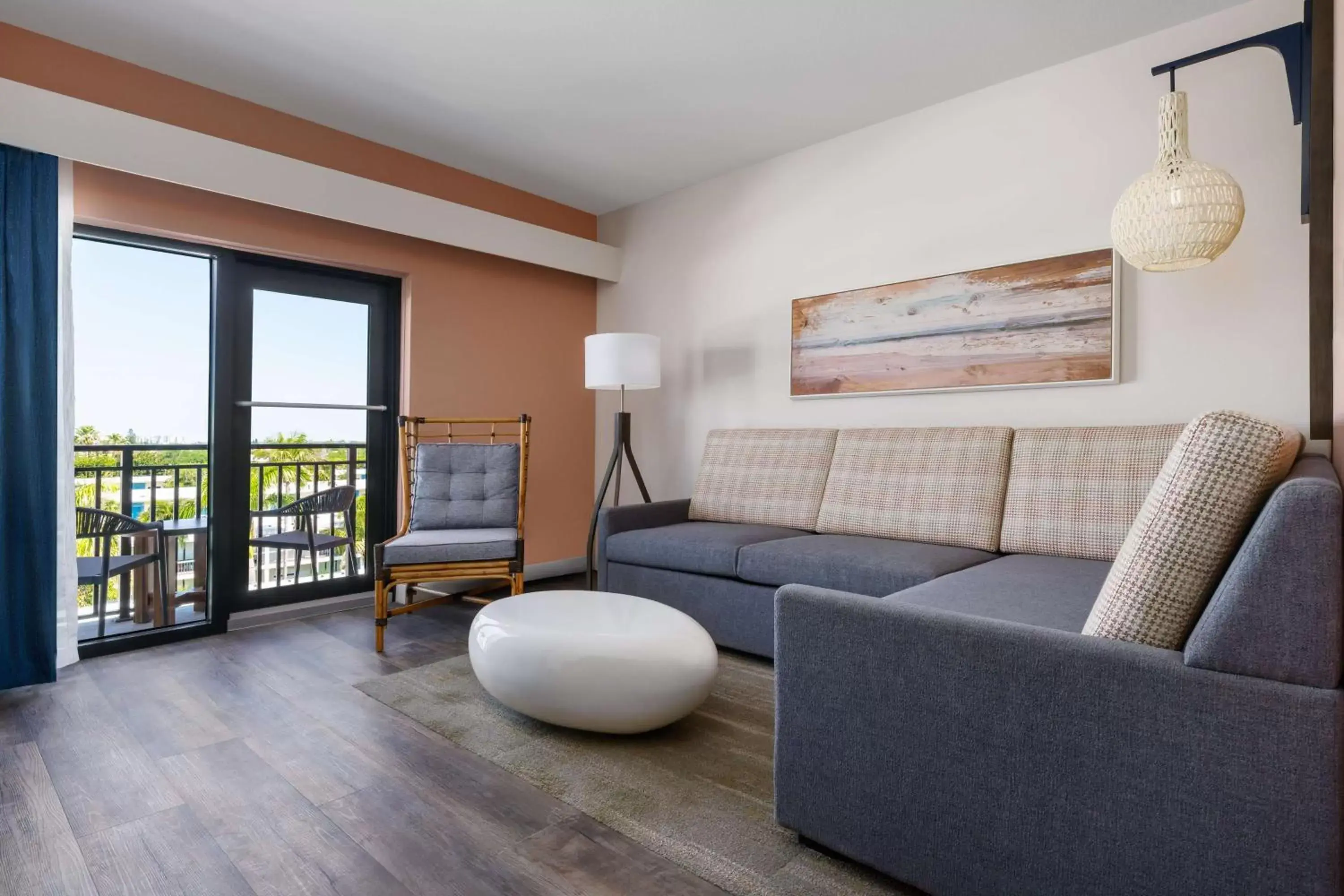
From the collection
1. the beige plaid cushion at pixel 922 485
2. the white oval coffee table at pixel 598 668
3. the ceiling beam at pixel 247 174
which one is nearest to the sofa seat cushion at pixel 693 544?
the beige plaid cushion at pixel 922 485

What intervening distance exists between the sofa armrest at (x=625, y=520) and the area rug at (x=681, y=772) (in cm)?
98

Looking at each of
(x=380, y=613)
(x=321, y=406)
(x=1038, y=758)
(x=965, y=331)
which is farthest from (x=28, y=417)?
(x=965, y=331)

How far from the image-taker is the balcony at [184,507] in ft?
10.1

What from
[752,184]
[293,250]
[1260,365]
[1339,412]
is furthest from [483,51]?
[1260,365]

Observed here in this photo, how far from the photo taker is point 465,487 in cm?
363

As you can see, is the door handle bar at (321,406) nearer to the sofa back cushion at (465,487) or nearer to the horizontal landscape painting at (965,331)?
the sofa back cushion at (465,487)

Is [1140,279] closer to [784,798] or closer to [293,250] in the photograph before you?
[784,798]

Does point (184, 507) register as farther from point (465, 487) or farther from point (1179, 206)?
point (1179, 206)

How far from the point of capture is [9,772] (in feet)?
6.12

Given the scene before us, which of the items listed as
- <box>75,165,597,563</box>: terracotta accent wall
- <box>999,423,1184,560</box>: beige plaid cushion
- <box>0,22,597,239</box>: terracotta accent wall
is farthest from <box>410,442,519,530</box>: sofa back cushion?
<box>999,423,1184,560</box>: beige plaid cushion

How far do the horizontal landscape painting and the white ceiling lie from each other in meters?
0.87

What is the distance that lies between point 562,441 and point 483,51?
246cm

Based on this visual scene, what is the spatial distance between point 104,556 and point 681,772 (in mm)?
2891

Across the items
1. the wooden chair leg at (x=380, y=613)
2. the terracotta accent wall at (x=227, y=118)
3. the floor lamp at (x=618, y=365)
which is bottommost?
the wooden chair leg at (x=380, y=613)
